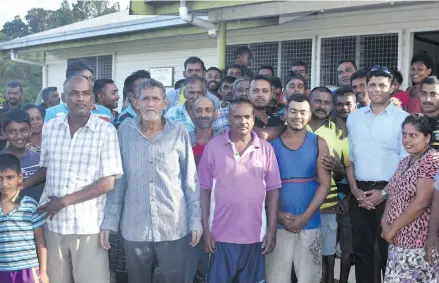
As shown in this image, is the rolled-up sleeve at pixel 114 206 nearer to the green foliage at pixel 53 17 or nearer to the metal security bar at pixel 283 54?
the metal security bar at pixel 283 54

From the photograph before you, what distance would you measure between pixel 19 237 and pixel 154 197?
100 cm

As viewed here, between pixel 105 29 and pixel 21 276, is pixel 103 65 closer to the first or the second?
pixel 105 29

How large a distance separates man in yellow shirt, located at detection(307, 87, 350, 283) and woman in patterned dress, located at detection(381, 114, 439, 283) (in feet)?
2.39

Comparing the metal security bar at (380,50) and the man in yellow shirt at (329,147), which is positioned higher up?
the metal security bar at (380,50)

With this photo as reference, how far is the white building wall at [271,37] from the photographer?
7633 mm

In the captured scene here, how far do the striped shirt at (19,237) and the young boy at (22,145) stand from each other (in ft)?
1.47

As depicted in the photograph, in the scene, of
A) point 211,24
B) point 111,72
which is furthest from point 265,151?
point 111,72

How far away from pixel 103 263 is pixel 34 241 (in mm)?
522

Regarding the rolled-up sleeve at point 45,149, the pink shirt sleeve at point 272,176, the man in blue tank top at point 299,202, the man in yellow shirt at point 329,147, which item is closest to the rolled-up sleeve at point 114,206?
the rolled-up sleeve at point 45,149

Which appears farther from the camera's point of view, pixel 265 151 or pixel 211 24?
pixel 211 24

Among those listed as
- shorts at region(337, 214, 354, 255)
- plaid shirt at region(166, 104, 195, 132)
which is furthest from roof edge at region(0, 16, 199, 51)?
shorts at region(337, 214, 354, 255)

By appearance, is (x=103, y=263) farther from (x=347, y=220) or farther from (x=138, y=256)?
(x=347, y=220)

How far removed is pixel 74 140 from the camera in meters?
3.59

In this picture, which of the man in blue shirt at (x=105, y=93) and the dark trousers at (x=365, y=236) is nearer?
the dark trousers at (x=365, y=236)
